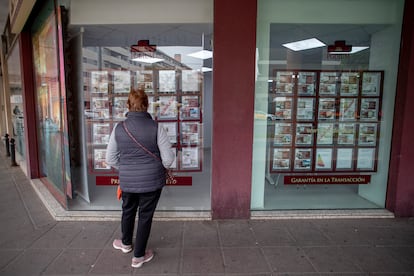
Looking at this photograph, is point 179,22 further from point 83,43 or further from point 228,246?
point 228,246

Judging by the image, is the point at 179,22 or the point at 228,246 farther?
the point at 179,22

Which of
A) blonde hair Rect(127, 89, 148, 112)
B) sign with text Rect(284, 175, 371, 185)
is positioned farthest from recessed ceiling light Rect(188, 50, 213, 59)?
sign with text Rect(284, 175, 371, 185)

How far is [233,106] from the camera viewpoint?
11.2ft

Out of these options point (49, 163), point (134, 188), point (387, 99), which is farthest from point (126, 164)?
point (387, 99)

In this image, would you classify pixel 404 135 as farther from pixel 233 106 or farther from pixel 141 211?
pixel 141 211

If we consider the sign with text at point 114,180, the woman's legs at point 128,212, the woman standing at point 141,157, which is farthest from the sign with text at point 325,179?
the woman's legs at point 128,212

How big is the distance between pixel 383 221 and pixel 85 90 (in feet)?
15.6

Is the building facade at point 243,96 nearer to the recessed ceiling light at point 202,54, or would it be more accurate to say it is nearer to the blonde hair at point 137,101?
the recessed ceiling light at point 202,54

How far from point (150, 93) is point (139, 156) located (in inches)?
82.7

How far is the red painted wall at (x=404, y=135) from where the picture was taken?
3492 millimetres

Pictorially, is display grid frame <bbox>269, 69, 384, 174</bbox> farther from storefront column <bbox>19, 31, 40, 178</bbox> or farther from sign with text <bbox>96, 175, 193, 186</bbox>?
storefront column <bbox>19, 31, 40, 178</bbox>

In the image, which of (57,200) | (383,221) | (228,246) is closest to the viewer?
(228,246)

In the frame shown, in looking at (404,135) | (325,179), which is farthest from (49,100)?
(404,135)

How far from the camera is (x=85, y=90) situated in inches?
160
